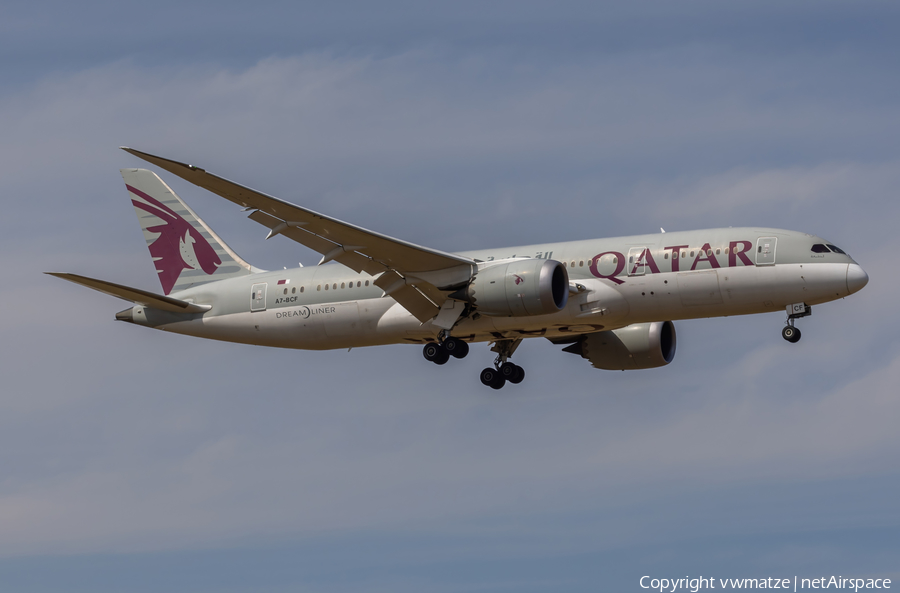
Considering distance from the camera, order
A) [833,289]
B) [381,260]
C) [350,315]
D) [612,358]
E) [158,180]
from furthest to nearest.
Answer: [158,180], [612,358], [350,315], [381,260], [833,289]

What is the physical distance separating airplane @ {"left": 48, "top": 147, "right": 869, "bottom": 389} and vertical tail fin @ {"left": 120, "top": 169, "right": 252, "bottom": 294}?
1.43 m

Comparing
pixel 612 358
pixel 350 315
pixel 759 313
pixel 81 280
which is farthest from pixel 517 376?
pixel 81 280

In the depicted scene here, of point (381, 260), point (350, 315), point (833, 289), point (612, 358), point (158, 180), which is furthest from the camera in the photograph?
point (158, 180)

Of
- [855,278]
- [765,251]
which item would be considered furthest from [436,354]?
Result: [855,278]

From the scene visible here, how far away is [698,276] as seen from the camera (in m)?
38.7

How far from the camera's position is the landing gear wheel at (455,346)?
42.3 m

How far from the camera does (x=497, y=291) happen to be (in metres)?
39.2

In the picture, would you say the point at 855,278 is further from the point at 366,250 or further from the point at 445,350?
the point at 366,250

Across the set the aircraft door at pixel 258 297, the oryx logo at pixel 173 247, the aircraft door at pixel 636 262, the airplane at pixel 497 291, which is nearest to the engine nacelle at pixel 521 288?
the airplane at pixel 497 291

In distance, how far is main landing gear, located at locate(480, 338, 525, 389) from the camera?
45.9 meters

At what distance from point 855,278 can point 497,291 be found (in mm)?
11715

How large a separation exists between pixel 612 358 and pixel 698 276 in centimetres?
931

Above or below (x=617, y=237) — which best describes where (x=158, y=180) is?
above

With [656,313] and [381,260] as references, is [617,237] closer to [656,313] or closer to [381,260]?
[656,313]
